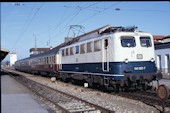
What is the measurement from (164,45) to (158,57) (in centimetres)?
235

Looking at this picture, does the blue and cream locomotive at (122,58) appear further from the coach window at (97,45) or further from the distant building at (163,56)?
the distant building at (163,56)

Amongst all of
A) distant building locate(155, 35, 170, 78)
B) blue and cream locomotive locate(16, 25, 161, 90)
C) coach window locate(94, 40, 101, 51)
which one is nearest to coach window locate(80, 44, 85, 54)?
blue and cream locomotive locate(16, 25, 161, 90)

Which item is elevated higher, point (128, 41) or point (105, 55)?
point (128, 41)

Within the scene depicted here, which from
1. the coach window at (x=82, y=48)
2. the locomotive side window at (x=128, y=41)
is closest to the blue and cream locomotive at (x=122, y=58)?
the locomotive side window at (x=128, y=41)

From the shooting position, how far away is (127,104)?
43.3ft

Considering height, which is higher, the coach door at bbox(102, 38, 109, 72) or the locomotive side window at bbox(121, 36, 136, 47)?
the locomotive side window at bbox(121, 36, 136, 47)

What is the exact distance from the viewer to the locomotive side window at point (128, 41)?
1655cm

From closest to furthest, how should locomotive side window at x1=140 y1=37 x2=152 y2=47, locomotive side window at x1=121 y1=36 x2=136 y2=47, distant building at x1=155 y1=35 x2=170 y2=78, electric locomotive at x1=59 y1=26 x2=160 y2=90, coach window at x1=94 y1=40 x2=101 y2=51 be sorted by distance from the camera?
electric locomotive at x1=59 y1=26 x2=160 y2=90 < locomotive side window at x1=121 y1=36 x2=136 y2=47 < locomotive side window at x1=140 y1=37 x2=152 y2=47 < coach window at x1=94 y1=40 x2=101 y2=51 < distant building at x1=155 y1=35 x2=170 y2=78

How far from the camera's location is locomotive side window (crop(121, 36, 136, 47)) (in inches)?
652

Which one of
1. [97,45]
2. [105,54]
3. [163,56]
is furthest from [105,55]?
[163,56]

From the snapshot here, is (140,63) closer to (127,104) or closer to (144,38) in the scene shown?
(144,38)

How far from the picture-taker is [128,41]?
16.8 meters

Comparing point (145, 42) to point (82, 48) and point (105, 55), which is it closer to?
point (105, 55)

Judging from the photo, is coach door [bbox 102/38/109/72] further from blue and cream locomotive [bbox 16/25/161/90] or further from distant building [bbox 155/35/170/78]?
distant building [bbox 155/35/170/78]
